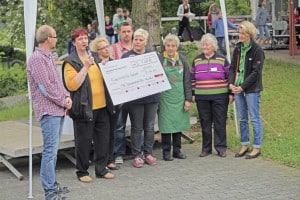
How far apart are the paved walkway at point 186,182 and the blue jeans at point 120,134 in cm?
20

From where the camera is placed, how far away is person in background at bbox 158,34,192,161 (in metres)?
7.44

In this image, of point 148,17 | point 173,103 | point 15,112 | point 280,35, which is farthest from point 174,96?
point 280,35

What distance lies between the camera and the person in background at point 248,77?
23.9ft

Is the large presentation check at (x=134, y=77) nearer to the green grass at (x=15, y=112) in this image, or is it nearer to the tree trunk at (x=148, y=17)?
the tree trunk at (x=148, y=17)

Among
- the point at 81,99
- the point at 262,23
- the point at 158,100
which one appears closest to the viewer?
the point at 81,99

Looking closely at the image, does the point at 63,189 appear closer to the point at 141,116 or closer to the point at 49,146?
the point at 49,146

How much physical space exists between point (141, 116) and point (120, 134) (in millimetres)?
445

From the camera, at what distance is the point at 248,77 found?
24.0 feet

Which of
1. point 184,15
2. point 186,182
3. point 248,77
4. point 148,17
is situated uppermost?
point 184,15

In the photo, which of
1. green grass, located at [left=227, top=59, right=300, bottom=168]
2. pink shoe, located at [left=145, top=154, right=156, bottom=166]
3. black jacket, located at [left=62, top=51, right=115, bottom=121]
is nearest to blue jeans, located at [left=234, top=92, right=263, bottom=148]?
green grass, located at [left=227, top=59, right=300, bottom=168]

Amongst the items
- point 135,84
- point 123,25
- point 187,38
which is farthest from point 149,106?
point 187,38

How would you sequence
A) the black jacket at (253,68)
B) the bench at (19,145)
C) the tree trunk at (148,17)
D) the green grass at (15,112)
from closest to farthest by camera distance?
the bench at (19,145) < the black jacket at (253,68) < the tree trunk at (148,17) < the green grass at (15,112)

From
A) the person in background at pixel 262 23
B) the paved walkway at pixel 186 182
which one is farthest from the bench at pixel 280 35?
the paved walkway at pixel 186 182

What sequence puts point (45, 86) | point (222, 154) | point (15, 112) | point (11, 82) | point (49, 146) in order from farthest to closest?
point (11, 82) < point (15, 112) < point (222, 154) < point (49, 146) < point (45, 86)
